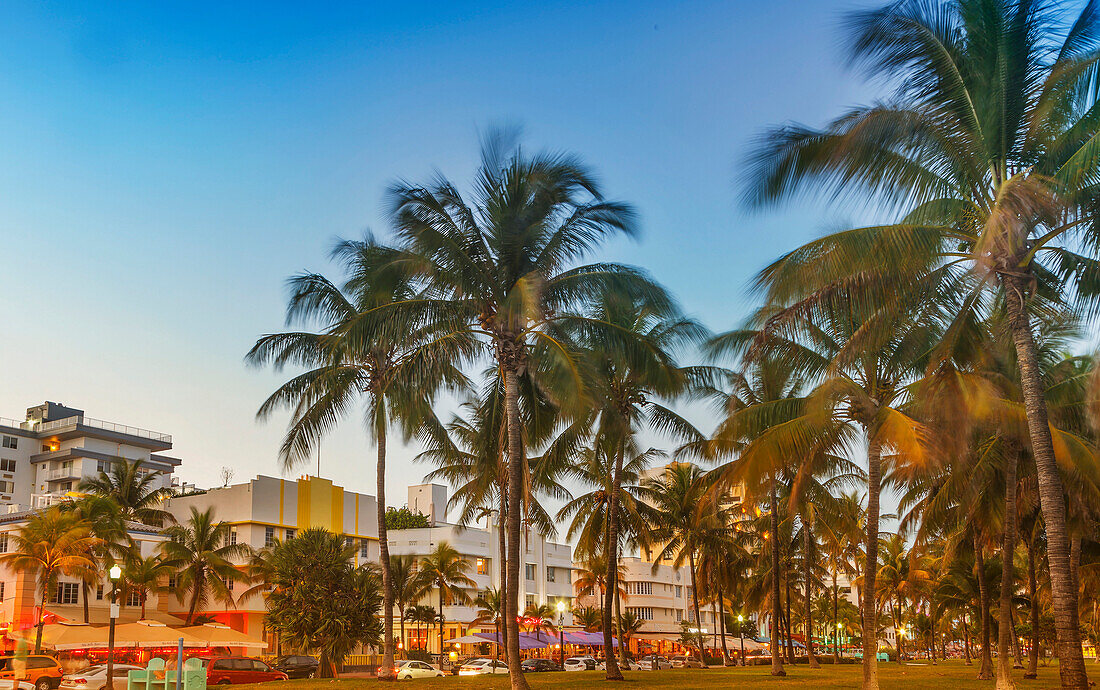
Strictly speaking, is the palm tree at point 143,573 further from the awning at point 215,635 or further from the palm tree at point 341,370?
the palm tree at point 341,370

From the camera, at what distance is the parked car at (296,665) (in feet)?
125

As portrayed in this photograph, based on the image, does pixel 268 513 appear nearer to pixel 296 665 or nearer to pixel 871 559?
pixel 296 665

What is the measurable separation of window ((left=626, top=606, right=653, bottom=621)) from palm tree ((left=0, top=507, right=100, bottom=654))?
5472cm

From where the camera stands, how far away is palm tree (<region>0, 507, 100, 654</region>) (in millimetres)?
37781

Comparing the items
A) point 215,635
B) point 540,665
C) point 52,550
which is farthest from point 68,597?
point 540,665

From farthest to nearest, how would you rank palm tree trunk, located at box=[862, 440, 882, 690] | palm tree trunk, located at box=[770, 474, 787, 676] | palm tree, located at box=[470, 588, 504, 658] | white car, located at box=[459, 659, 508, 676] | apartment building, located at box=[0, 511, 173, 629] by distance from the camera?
palm tree, located at box=[470, 588, 504, 658] → apartment building, located at box=[0, 511, 173, 629] → white car, located at box=[459, 659, 508, 676] → palm tree trunk, located at box=[770, 474, 787, 676] → palm tree trunk, located at box=[862, 440, 882, 690]

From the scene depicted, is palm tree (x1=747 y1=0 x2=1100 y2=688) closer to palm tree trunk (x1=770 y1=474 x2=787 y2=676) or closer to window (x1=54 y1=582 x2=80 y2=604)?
palm tree trunk (x1=770 y1=474 x2=787 y2=676)

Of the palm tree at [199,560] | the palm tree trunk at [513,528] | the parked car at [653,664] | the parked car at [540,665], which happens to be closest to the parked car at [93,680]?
the palm tree trunk at [513,528]

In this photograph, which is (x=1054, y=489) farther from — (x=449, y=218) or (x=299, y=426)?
(x=299, y=426)

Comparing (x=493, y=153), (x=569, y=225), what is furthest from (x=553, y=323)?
(x=493, y=153)

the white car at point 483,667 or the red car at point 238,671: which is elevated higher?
the red car at point 238,671

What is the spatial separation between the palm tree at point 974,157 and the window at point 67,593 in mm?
45289

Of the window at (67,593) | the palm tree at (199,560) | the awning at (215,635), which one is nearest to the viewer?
the awning at (215,635)

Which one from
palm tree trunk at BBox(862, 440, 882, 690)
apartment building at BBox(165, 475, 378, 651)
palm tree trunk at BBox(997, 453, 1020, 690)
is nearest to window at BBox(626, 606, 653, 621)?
apartment building at BBox(165, 475, 378, 651)
